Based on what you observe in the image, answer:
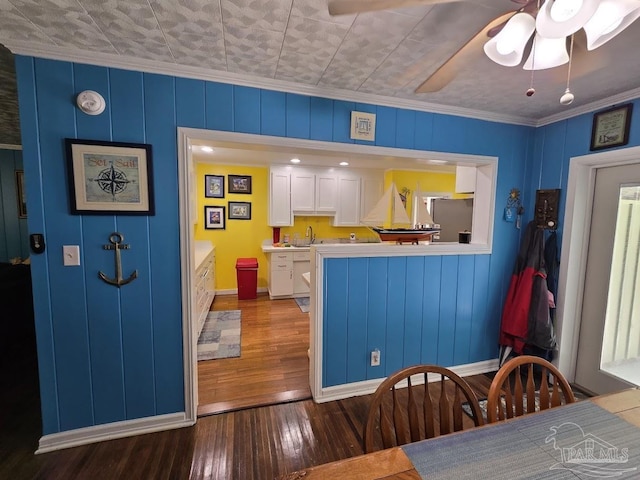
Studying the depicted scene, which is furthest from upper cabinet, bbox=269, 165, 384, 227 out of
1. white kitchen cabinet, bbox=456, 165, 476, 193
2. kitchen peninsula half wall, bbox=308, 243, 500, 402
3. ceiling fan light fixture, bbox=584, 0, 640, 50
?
ceiling fan light fixture, bbox=584, 0, 640, 50

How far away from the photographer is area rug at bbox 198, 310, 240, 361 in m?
2.89

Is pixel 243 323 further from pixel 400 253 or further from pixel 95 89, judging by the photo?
pixel 95 89

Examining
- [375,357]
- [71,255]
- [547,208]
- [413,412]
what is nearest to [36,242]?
[71,255]

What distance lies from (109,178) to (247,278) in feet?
10.4

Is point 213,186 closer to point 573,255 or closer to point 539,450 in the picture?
point 573,255

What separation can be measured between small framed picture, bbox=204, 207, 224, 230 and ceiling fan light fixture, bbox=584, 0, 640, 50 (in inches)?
186

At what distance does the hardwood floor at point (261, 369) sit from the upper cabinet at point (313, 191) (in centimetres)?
188

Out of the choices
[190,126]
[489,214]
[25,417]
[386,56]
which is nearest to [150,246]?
[190,126]

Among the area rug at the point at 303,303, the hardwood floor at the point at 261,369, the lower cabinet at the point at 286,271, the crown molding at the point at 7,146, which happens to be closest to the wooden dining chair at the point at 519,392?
the hardwood floor at the point at 261,369

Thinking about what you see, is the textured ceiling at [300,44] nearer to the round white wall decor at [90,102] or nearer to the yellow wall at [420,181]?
the round white wall decor at [90,102]

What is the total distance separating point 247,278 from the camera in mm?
4652

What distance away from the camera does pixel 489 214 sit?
250 cm

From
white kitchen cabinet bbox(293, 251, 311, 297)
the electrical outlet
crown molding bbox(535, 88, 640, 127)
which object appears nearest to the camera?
crown molding bbox(535, 88, 640, 127)

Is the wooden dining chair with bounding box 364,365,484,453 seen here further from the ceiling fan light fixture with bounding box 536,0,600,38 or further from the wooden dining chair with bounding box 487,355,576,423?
the ceiling fan light fixture with bounding box 536,0,600,38
